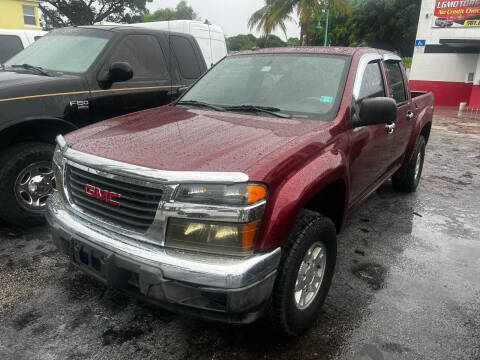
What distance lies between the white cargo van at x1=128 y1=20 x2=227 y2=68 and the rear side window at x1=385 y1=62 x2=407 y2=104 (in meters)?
4.34

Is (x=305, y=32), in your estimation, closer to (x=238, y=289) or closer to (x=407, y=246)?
(x=407, y=246)

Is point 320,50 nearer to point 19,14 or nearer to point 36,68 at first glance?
point 36,68

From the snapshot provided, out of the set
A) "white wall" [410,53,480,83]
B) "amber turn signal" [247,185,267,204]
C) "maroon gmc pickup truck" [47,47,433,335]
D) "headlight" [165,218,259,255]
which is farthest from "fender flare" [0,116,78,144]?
"white wall" [410,53,480,83]

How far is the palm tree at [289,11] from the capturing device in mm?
19109

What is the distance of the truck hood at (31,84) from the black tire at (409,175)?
3.90 meters

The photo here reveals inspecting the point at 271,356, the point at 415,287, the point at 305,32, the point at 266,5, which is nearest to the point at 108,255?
the point at 271,356

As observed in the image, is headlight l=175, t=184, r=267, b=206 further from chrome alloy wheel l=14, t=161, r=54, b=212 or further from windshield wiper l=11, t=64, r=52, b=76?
windshield wiper l=11, t=64, r=52, b=76

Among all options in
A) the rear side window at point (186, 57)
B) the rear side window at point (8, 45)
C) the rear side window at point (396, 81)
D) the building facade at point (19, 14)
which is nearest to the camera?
the rear side window at point (396, 81)

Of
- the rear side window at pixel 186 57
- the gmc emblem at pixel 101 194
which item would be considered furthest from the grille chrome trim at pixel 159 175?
the rear side window at pixel 186 57

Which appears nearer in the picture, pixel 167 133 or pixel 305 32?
pixel 167 133

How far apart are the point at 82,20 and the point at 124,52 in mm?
32447

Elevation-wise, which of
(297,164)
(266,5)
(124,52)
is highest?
(266,5)

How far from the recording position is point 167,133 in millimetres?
2578

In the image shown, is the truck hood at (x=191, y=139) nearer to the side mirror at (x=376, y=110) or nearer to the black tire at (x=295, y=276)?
the side mirror at (x=376, y=110)
